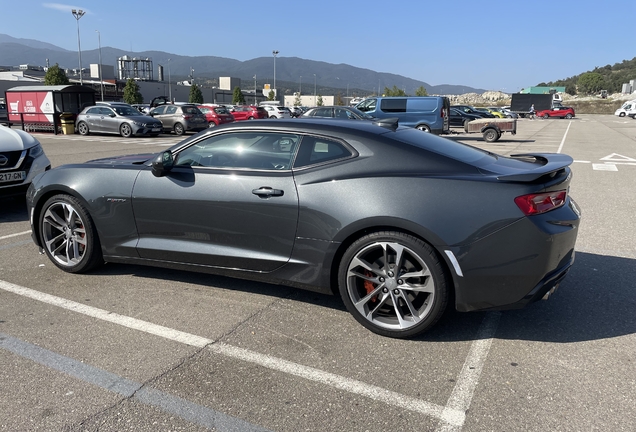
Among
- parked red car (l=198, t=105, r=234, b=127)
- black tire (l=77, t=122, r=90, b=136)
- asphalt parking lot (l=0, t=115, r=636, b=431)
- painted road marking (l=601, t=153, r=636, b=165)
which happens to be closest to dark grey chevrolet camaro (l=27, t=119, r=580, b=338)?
asphalt parking lot (l=0, t=115, r=636, b=431)

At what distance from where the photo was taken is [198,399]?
2.76 m

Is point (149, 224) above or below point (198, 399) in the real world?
above

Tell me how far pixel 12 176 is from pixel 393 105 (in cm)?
1755

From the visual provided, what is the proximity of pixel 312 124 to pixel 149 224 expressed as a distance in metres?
1.59

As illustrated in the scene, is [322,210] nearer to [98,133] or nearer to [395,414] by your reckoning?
[395,414]

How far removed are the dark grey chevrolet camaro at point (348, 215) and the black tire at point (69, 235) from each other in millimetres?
20

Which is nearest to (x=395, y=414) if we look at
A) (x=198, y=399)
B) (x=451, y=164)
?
(x=198, y=399)

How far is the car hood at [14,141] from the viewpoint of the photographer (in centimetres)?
699

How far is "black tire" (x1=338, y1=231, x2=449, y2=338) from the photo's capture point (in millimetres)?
3311

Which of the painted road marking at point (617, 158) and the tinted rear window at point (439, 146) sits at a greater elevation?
the tinted rear window at point (439, 146)

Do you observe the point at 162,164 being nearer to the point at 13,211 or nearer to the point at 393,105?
the point at 13,211

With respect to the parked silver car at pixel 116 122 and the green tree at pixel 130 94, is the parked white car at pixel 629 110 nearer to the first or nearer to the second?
the parked silver car at pixel 116 122

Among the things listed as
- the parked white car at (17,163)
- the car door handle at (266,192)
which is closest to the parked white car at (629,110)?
the parked white car at (17,163)

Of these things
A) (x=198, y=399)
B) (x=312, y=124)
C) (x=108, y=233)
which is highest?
(x=312, y=124)
